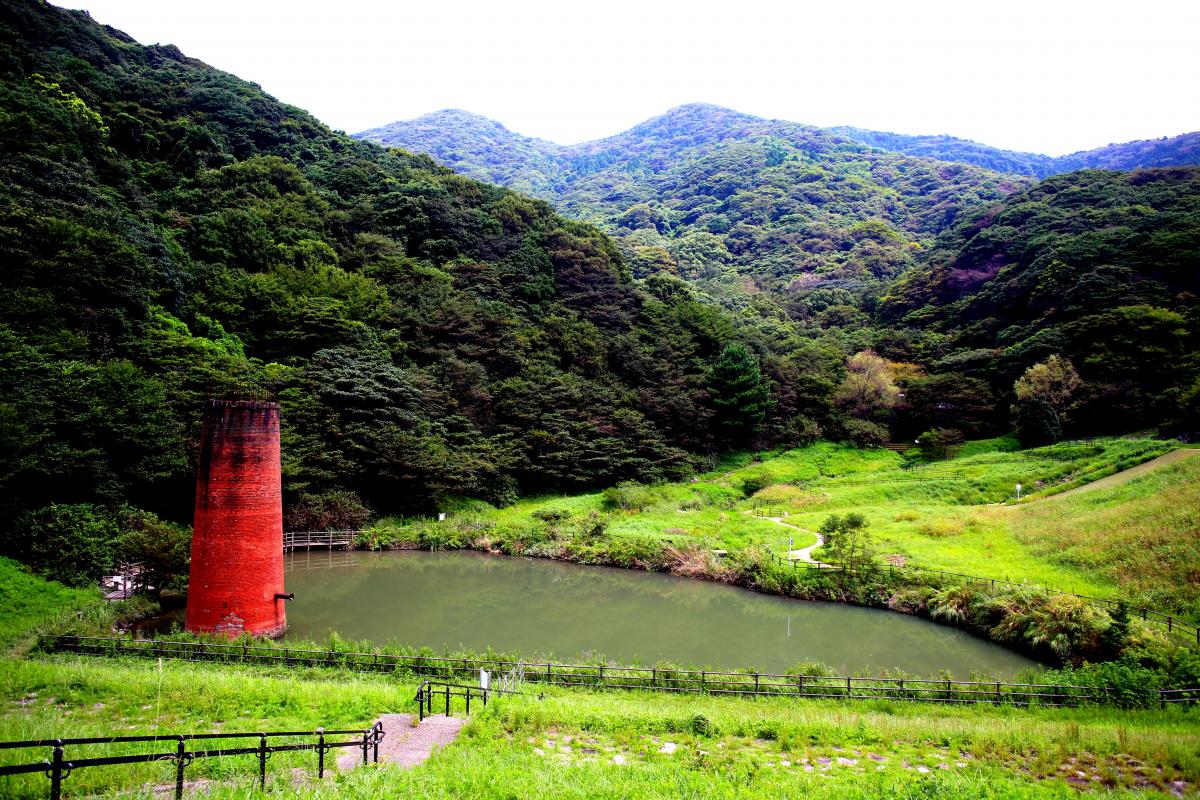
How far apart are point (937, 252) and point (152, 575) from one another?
75136mm

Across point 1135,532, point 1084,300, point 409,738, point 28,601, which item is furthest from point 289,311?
point 1084,300

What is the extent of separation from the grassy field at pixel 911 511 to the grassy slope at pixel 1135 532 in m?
0.07

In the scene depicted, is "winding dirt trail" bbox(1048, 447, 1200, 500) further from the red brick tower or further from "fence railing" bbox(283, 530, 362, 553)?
"fence railing" bbox(283, 530, 362, 553)

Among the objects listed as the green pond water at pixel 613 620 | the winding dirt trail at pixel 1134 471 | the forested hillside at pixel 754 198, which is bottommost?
the green pond water at pixel 613 620

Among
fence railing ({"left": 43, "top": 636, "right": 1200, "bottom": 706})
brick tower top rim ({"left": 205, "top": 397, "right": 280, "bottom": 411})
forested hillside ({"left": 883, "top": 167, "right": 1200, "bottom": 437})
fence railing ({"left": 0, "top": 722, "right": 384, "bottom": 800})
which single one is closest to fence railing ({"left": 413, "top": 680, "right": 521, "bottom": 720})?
fence railing ({"left": 0, "top": 722, "right": 384, "bottom": 800})

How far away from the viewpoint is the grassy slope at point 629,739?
7395mm

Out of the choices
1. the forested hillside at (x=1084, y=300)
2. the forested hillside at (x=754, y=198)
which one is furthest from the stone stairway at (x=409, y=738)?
the forested hillside at (x=754, y=198)

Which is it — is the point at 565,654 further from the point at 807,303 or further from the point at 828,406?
the point at 807,303

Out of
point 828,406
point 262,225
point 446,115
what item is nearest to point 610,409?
point 828,406

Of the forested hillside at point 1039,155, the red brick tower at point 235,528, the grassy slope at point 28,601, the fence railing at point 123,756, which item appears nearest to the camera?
the fence railing at point 123,756

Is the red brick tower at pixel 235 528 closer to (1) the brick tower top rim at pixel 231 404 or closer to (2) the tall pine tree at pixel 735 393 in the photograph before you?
(1) the brick tower top rim at pixel 231 404

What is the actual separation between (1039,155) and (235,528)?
21752 centimetres

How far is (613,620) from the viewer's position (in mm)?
20938

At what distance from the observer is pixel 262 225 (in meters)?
41.2
